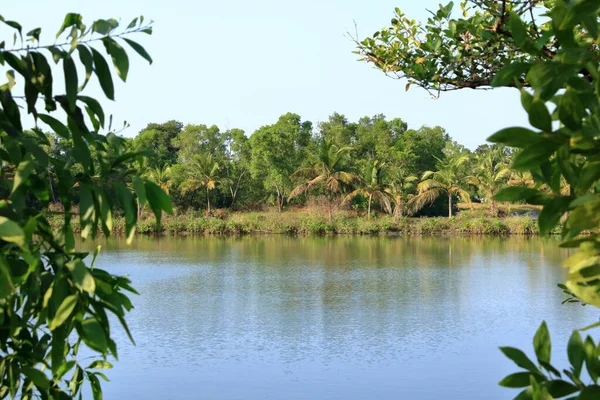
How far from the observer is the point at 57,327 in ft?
2.76

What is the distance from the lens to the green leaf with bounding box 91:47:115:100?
2.94 feet

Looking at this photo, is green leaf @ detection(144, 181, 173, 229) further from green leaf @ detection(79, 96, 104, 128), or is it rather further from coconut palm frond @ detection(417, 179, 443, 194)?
coconut palm frond @ detection(417, 179, 443, 194)

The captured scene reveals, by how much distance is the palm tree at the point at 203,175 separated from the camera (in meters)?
30.7

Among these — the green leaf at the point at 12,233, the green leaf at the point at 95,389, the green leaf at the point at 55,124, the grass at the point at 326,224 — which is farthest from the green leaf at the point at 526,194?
the grass at the point at 326,224

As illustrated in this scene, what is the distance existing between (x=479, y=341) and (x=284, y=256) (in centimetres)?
1056

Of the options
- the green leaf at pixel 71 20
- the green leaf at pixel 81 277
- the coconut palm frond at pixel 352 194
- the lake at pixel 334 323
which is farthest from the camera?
the coconut palm frond at pixel 352 194

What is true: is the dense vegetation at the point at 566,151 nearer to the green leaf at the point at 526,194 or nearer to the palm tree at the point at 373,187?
the green leaf at the point at 526,194

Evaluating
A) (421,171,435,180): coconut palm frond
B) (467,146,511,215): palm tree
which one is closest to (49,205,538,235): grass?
(467,146,511,215): palm tree

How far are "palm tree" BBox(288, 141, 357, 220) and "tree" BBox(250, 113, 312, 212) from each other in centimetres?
191

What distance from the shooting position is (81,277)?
781 mm

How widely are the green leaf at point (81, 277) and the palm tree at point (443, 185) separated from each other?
27.9 m

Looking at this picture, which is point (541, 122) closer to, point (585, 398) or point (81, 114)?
point (585, 398)

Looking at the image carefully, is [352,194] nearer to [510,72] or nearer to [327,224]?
Answer: [327,224]

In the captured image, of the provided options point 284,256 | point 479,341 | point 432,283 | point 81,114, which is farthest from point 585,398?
point 284,256
